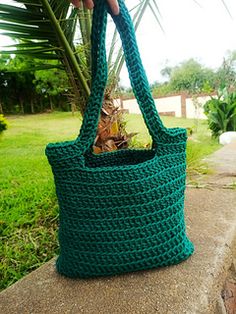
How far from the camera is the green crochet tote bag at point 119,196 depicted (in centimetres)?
52

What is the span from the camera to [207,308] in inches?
20.4

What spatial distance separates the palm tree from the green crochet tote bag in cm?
41

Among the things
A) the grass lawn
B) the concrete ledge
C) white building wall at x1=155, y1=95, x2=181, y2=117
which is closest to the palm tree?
the grass lawn

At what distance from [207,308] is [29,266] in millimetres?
605

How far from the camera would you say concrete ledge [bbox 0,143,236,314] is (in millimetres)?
506

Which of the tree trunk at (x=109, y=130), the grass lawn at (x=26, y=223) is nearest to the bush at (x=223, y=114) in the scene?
the grass lawn at (x=26, y=223)

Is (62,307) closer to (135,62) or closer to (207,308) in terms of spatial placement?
(207,308)

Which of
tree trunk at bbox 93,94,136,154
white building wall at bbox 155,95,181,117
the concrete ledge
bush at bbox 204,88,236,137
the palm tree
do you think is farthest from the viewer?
white building wall at bbox 155,95,181,117

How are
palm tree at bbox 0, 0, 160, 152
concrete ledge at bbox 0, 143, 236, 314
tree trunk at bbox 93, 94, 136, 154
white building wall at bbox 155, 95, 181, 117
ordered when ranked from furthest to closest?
white building wall at bbox 155, 95, 181, 117 < tree trunk at bbox 93, 94, 136, 154 < palm tree at bbox 0, 0, 160, 152 < concrete ledge at bbox 0, 143, 236, 314

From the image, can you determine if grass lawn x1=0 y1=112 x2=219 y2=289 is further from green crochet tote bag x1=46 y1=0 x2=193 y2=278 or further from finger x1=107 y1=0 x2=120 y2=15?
finger x1=107 y1=0 x2=120 y2=15

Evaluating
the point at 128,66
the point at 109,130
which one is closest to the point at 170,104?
the point at 109,130

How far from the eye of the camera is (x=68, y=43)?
973 mm

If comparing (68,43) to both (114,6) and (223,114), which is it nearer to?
(114,6)

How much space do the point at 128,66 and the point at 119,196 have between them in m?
0.26
